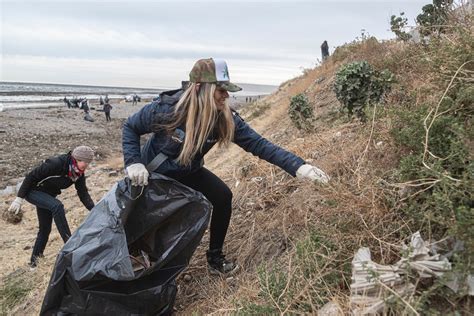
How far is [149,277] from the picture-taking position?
9.21 feet

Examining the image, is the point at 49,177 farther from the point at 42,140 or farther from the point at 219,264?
the point at 42,140

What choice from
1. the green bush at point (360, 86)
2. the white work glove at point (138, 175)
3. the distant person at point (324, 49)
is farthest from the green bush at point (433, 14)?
the distant person at point (324, 49)

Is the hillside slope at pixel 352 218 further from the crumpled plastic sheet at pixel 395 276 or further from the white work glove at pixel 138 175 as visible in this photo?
the white work glove at pixel 138 175

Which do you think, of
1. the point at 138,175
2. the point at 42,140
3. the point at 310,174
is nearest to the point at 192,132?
the point at 138,175

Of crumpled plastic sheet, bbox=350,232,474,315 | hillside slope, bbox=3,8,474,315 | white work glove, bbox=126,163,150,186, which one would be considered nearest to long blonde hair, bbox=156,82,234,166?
white work glove, bbox=126,163,150,186

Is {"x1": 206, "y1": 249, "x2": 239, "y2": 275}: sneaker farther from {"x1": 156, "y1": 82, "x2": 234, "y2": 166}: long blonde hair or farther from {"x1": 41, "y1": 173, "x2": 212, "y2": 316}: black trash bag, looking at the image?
{"x1": 156, "y1": 82, "x2": 234, "y2": 166}: long blonde hair

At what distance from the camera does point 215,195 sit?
3.17m

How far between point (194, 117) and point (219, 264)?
1.14 meters

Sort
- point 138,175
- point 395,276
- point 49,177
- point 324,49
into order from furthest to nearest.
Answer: point 324,49 → point 49,177 → point 138,175 → point 395,276

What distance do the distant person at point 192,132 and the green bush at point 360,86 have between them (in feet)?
6.14

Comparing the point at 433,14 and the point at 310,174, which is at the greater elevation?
the point at 433,14

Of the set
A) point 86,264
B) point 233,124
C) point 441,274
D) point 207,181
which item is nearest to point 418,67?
point 233,124

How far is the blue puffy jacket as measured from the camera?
9.37 feet

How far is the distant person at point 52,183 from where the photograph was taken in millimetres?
4738
